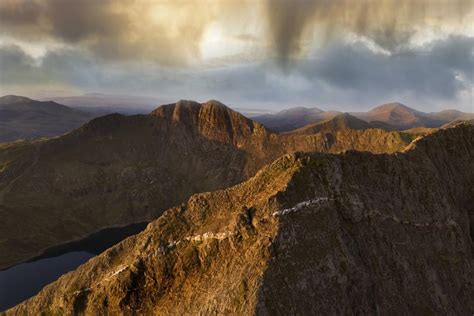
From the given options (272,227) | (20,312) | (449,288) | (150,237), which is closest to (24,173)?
(20,312)

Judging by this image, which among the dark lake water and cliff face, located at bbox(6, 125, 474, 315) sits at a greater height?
cliff face, located at bbox(6, 125, 474, 315)

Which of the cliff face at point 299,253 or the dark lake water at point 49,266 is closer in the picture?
the cliff face at point 299,253

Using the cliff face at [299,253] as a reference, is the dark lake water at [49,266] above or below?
below

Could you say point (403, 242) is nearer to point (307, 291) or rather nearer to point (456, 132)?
point (307, 291)

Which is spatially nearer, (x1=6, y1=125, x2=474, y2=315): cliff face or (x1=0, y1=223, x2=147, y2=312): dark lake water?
(x1=6, y1=125, x2=474, y2=315): cliff face
